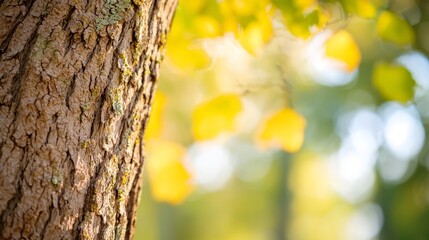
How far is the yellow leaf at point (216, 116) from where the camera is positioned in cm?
214

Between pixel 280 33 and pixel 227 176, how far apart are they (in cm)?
1805

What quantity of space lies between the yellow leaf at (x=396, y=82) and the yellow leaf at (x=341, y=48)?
13cm

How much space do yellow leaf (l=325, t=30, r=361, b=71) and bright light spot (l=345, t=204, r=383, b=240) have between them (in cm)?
1096

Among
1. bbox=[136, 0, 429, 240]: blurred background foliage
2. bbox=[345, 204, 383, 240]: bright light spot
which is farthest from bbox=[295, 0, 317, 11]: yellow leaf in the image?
bbox=[345, 204, 383, 240]: bright light spot

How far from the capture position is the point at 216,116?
2158 millimetres

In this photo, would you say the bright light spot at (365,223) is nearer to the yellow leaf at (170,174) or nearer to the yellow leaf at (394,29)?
the yellow leaf at (170,174)

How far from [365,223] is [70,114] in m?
15.2

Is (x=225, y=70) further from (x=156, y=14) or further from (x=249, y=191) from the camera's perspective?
(x=249, y=191)

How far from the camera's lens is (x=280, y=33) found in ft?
7.11

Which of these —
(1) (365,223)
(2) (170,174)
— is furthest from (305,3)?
Answer: (1) (365,223)

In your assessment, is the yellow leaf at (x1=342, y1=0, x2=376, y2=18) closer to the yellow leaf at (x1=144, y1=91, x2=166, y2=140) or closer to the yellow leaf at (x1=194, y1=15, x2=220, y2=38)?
the yellow leaf at (x1=194, y1=15, x2=220, y2=38)

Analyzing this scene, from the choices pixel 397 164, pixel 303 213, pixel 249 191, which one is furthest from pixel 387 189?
pixel 249 191

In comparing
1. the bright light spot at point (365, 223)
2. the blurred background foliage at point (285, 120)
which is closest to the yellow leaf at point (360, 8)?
the blurred background foliage at point (285, 120)

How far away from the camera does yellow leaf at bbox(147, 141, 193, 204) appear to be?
2307 millimetres
